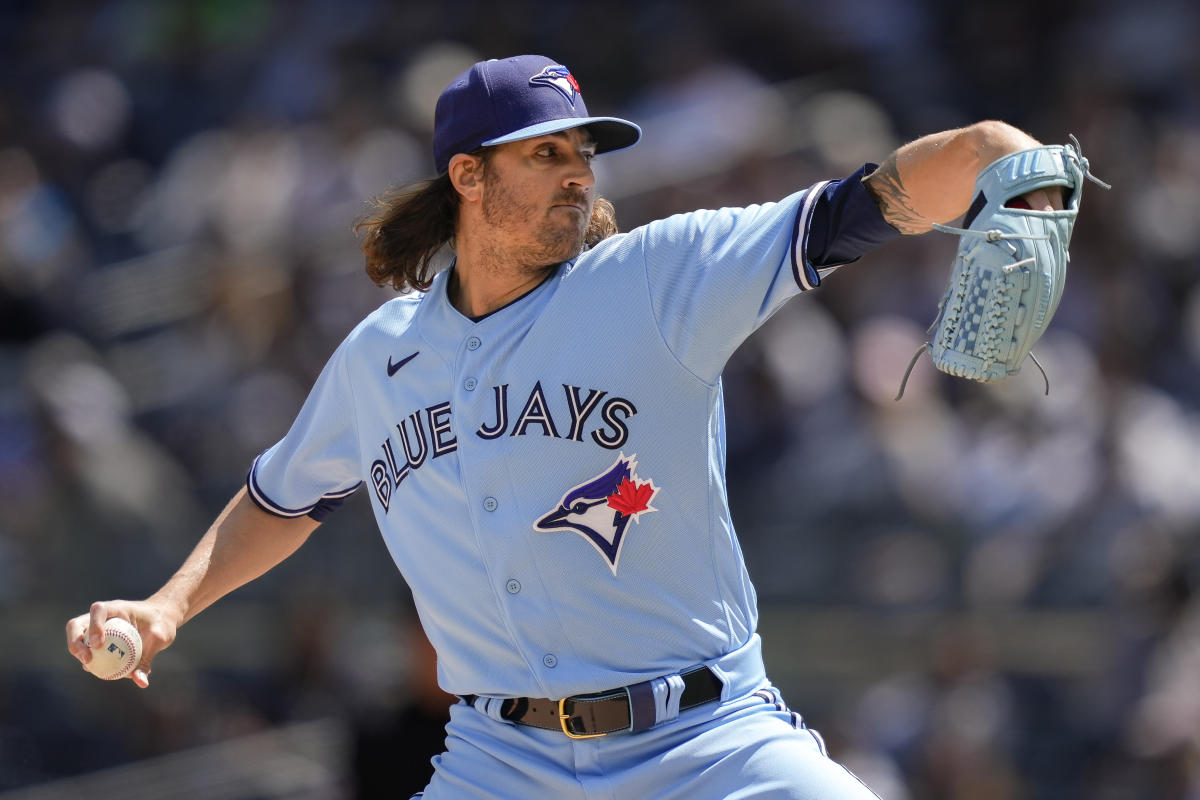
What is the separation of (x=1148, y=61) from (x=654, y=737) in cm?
709

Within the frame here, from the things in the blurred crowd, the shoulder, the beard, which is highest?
the beard

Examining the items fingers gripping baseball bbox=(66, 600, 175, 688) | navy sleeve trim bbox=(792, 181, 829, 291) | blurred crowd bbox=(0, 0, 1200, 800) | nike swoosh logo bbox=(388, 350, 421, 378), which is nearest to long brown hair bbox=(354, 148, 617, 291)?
nike swoosh logo bbox=(388, 350, 421, 378)

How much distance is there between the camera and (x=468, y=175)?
345cm

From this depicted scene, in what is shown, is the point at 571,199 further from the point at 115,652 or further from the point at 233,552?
the point at 115,652

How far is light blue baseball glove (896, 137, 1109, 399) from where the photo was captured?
2.68m

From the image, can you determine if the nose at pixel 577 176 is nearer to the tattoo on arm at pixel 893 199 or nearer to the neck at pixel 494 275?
the neck at pixel 494 275

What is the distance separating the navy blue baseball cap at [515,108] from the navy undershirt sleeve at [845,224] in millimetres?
559

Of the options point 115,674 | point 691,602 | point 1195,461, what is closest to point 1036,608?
point 1195,461

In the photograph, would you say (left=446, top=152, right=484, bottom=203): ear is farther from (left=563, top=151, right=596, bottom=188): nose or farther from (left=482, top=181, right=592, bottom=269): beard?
(left=563, top=151, right=596, bottom=188): nose

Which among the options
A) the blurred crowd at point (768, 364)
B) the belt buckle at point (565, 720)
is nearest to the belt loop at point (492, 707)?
the belt buckle at point (565, 720)

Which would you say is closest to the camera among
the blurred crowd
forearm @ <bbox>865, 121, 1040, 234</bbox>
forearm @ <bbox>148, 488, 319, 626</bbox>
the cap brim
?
forearm @ <bbox>865, 121, 1040, 234</bbox>

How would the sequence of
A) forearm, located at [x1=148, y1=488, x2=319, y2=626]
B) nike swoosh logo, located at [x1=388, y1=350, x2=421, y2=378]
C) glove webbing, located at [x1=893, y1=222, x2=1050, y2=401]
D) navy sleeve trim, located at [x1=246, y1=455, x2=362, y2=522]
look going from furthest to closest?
navy sleeve trim, located at [x1=246, y1=455, x2=362, y2=522], forearm, located at [x1=148, y1=488, x2=319, y2=626], nike swoosh logo, located at [x1=388, y1=350, x2=421, y2=378], glove webbing, located at [x1=893, y1=222, x2=1050, y2=401]

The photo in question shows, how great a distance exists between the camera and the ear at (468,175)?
11.2 ft

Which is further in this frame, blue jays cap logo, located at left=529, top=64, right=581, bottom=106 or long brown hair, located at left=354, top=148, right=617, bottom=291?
long brown hair, located at left=354, top=148, right=617, bottom=291
